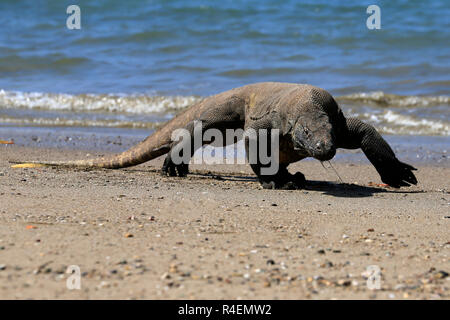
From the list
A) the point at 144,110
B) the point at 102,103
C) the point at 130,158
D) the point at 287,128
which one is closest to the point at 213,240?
the point at 287,128

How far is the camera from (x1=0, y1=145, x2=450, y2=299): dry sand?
452 cm

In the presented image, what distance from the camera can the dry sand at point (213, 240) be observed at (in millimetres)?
4523

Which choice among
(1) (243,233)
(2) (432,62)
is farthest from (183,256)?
(2) (432,62)

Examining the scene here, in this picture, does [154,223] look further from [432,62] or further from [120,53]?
[120,53]

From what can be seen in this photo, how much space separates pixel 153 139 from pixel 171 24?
762 inches

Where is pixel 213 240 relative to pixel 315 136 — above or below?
below

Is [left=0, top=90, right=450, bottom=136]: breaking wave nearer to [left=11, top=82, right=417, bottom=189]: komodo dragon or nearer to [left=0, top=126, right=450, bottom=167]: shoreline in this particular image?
[left=0, top=126, right=450, bottom=167]: shoreline

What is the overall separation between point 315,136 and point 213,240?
7.97 feet

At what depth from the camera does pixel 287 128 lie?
27.0ft

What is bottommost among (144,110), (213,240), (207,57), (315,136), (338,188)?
(338,188)

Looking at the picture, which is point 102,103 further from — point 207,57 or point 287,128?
point 287,128

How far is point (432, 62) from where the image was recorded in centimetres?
2144

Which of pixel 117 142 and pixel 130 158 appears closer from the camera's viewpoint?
pixel 130 158

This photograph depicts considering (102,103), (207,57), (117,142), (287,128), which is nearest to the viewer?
(287,128)
